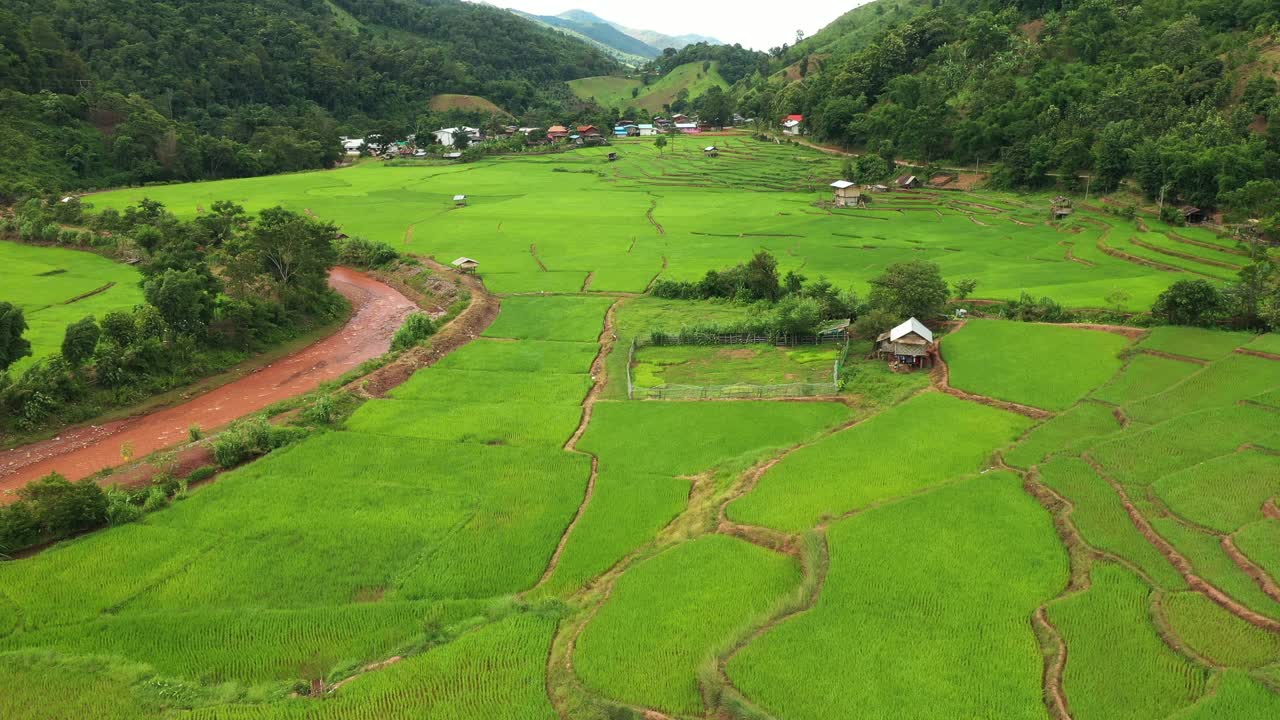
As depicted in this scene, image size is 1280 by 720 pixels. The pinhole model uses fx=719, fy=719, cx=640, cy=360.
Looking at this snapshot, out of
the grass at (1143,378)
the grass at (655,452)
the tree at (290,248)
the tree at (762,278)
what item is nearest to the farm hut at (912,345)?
the grass at (655,452)

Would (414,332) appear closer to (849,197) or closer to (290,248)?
(290,248)

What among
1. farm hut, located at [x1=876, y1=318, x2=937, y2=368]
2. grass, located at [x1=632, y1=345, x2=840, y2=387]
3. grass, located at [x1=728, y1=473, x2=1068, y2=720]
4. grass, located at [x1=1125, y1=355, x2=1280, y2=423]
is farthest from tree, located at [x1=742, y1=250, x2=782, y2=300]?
grass, located at [x1=728, y1=473, x2=1068, y2=720]

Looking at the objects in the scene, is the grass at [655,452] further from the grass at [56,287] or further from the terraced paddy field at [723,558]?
the grass at [56,287]

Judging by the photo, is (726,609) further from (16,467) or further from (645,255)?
(645,255)

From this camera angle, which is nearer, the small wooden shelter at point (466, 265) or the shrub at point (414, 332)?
the shrub at point (414, 332)

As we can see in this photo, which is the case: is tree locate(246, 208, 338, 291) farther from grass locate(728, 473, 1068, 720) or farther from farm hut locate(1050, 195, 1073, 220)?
farm hut locate(1050, 195, 1073, 220)

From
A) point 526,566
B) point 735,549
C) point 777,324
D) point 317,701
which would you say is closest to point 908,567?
point 735,549


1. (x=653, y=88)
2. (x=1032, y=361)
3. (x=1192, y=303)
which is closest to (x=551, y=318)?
(x=1032, y=361)
